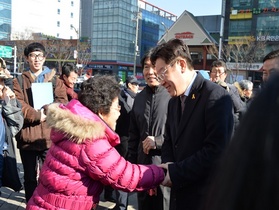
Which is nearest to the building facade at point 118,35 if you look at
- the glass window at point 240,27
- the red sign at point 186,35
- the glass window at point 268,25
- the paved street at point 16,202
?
the red sign at point 186,35

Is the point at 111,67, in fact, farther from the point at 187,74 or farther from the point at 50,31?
the point at 187,74

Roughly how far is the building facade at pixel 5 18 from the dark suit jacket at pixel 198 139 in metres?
64.7

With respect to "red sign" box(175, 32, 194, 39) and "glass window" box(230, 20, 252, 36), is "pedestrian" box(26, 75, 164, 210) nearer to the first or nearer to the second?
"red sign" box(175, 32, 194, 39)

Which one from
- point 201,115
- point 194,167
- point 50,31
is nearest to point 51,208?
point 194,167

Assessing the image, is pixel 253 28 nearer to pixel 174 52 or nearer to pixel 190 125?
pixel 174 52

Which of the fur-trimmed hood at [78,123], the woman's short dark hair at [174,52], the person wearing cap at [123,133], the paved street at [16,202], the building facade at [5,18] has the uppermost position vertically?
the building facade at [5,18]

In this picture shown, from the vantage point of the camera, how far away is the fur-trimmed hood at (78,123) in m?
1.83

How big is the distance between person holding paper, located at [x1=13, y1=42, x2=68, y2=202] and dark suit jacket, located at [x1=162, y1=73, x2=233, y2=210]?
6.37 ft

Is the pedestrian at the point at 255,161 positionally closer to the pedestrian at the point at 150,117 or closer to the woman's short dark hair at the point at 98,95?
the woman's short dark hair at the point at 98,95

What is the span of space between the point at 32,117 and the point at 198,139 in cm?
217

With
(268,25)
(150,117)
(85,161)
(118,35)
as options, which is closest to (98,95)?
(85,161)

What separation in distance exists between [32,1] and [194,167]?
2985 inches

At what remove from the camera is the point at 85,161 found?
1821mm

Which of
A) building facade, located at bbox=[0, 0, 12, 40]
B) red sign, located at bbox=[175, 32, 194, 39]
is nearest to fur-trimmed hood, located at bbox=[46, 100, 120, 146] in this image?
red sign, located at bbox=[175, 32, 194, 39]
